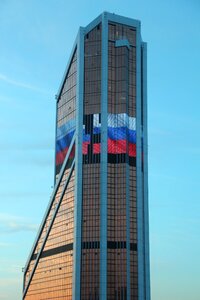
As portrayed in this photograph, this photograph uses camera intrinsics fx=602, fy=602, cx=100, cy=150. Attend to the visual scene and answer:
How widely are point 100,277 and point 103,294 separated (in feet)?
18.4

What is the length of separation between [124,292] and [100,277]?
934 cm

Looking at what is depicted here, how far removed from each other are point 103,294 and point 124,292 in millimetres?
7106

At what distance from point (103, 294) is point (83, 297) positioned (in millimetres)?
6999

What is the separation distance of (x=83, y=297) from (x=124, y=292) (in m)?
13.7

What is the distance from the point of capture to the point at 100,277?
199750mm

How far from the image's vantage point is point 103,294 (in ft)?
650

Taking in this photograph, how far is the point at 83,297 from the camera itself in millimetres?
199750

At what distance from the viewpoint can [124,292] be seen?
19938 cm
